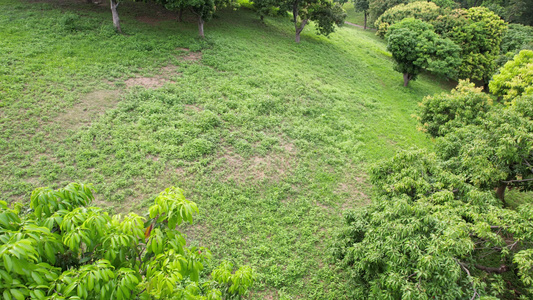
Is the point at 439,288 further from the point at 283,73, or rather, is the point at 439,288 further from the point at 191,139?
the point at 283,73

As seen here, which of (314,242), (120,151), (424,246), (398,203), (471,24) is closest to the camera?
(424,246)

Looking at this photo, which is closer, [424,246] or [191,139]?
[424,246]

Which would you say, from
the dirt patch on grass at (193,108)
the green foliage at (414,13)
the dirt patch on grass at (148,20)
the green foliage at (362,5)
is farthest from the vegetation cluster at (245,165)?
the green foliage at (362,5)

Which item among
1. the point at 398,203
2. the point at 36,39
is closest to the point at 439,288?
the point at 398,203

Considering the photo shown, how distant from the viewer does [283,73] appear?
72.7 feet


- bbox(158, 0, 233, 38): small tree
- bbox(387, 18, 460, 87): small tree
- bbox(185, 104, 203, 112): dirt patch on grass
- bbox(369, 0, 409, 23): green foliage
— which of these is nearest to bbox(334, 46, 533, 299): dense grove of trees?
bbox(185, 104, 203, 112): dirt patch on grass

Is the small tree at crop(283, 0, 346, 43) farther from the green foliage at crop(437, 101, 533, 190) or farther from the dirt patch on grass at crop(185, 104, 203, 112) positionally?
the green foliage at crop(437, 101, 533, 190)

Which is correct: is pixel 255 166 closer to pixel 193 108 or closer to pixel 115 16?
pixel 193 108

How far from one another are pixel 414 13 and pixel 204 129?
107ft

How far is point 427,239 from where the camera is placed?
22.2 ft

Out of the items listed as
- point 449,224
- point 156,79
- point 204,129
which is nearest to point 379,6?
point 156,79

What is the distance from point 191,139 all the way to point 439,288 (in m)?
11.7

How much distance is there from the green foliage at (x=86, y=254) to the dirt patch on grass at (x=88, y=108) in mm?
10583

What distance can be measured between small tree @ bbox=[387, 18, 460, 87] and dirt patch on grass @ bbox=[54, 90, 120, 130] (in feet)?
75.1
